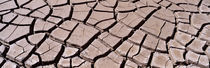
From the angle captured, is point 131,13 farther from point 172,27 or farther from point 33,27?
point 33,27

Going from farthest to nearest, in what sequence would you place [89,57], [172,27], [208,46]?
1. [172,27]
2. [208,46]
3. [89,57]

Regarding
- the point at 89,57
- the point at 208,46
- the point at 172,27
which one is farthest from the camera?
the point at 172,27

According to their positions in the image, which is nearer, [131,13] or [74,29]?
[74,29]

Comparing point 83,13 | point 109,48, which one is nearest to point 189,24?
point 109,48

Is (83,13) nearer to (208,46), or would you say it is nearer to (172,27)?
(172,27)

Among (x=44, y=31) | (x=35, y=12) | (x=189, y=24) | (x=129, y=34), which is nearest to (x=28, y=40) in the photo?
(x=44, y=31)

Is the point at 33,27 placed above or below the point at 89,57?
above

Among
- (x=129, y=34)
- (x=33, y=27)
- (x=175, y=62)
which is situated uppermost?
(x=33, y=27)
